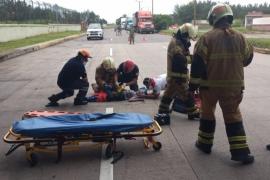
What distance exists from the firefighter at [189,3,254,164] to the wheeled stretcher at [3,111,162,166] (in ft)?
3.05

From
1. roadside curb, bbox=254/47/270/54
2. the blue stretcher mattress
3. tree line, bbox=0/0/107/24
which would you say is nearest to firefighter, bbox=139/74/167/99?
the blue stretcher mattress

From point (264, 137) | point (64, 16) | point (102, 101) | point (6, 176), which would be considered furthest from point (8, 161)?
point (64, 16)

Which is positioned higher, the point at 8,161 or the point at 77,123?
the point at 77,123

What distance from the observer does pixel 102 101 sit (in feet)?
35.2

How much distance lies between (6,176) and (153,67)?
41.7ft

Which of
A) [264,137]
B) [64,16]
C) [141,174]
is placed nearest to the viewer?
[141,174]

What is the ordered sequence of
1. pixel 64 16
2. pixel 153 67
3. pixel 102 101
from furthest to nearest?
pixel 64 16 < pixel 153 67 < pixel 102 101

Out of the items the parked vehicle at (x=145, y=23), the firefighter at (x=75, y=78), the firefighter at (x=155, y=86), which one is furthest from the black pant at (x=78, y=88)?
the parked vehicle at (x=145, y=23)

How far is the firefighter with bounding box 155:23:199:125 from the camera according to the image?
7875 mm

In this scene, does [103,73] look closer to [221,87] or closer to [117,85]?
[117,85]

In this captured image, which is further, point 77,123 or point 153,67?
point 153,67

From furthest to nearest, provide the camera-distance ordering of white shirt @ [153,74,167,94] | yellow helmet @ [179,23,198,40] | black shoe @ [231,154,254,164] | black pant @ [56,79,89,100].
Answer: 1. white shirt @ [153,74,167,94]
2. black pant @ [56,79,89,100]
3. yellow helmet @ [179,23,198,40]
4. black shoe @ [231,154,254,164]

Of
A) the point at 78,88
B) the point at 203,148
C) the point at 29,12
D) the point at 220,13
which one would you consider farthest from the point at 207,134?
the point at 29,12

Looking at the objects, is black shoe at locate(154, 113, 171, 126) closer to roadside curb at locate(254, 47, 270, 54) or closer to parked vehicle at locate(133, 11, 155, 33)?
roadside curb at locate(254, 47, 270, 54)
